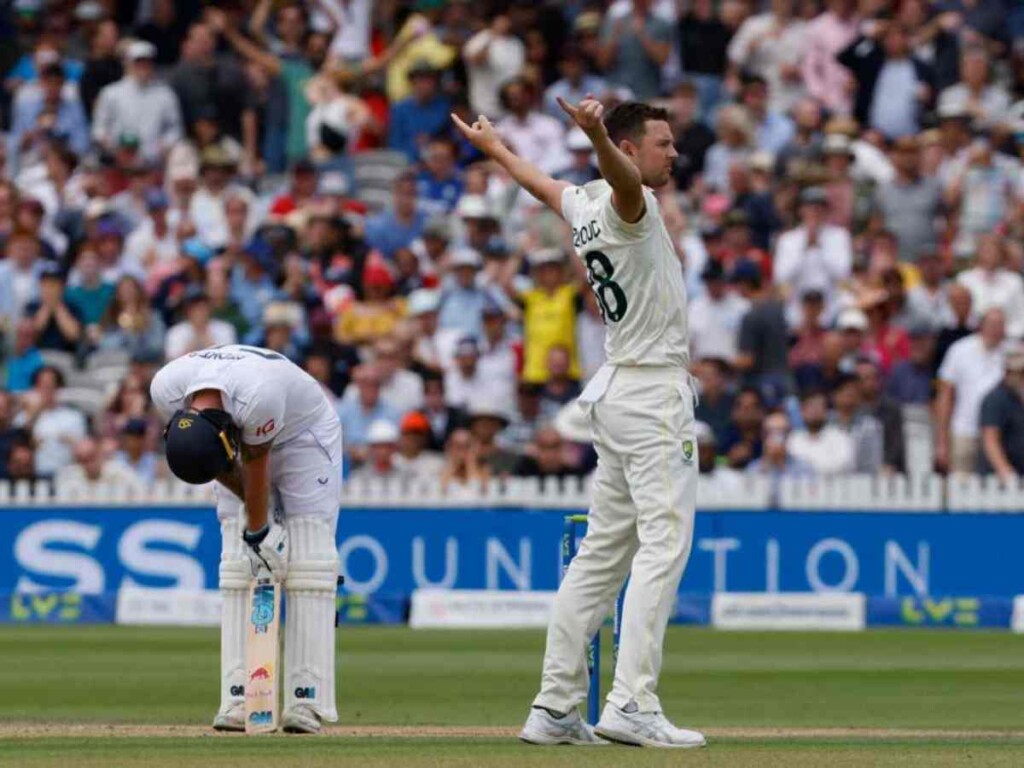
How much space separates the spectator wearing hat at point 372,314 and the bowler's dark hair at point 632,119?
1069 cm

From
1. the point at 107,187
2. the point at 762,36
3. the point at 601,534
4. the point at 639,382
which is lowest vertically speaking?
the point at 601,534

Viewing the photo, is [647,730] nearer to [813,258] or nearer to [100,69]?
[813,258]

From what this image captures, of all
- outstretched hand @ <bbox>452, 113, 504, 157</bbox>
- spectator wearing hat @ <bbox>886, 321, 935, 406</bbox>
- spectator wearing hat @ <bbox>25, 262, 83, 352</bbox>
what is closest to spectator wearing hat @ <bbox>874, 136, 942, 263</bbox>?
spectator wearing hat @ <bbox>886, 321, 935, 406</bbox>

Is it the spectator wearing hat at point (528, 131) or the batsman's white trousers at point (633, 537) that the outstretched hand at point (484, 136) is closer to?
the batsman's white trousers at point (633, 537)

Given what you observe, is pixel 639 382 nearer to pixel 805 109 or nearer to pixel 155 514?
pixel 155 514

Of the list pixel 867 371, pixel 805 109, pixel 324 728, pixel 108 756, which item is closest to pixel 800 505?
pixel 867 371

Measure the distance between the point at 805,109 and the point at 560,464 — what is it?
4.41 meters

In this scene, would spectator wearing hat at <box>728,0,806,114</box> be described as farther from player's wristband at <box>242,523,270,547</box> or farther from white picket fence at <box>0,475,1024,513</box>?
player's wristband at <box>242,523,270,547</box>

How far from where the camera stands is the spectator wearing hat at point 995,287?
58.5 ft

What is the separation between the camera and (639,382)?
7.73 m

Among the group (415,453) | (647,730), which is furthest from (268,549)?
(415,453)

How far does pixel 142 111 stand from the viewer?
21.0 metres

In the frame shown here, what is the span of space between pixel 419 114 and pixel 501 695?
36.8ft

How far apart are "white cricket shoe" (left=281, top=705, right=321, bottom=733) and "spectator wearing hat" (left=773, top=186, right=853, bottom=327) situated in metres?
10.6
